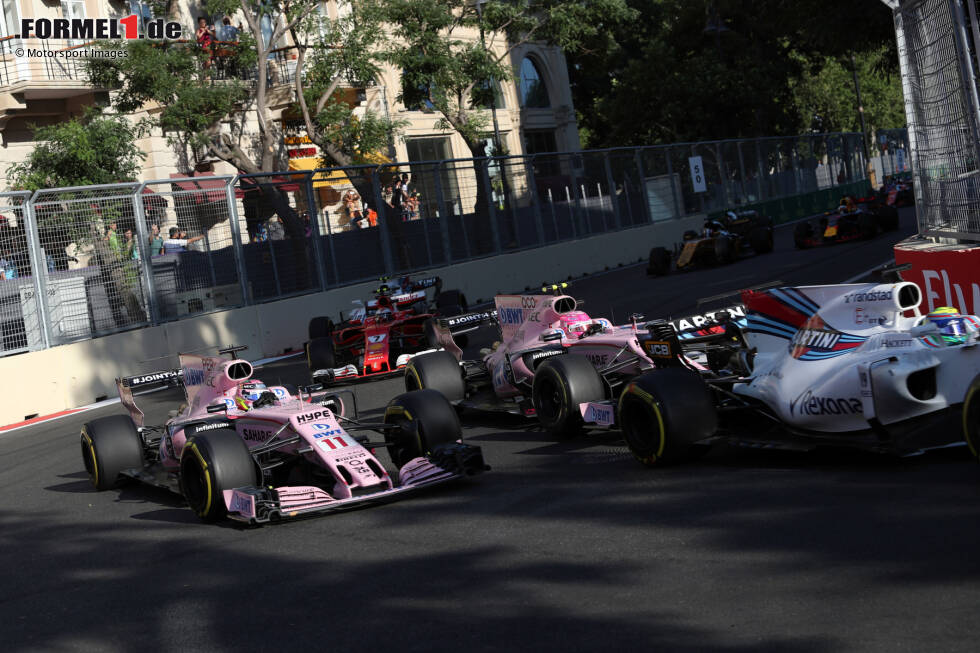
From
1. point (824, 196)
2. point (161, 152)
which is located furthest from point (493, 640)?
point (824, 196)

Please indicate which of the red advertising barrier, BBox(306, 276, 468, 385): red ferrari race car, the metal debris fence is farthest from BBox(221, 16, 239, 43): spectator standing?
the red advertising barrier

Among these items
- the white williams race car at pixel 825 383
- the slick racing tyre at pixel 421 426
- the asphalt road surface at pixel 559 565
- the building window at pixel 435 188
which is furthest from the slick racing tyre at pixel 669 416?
the building window at pixel 435 188

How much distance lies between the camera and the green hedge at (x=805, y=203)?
39812mm

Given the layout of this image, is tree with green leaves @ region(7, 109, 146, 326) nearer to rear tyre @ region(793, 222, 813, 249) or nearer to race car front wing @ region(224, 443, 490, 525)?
race car front wing @ region(224, 443, 490, 525)

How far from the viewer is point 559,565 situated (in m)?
5.21

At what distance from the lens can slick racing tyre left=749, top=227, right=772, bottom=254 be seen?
25030 millimetres

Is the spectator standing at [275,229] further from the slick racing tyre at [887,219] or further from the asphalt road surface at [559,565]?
the slick racing tyre at [887,219]

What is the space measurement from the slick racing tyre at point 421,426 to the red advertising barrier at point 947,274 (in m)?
3.65

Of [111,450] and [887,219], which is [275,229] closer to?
[111,450]

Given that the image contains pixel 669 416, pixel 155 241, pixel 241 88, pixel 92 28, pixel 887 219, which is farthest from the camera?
pixel 92 28

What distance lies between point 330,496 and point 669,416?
209cm

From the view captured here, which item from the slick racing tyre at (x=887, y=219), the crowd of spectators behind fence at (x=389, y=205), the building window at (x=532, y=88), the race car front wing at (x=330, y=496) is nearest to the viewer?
the race car front wing at (x=330, y=496)

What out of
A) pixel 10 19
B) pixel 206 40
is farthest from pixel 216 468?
pixel 10 19

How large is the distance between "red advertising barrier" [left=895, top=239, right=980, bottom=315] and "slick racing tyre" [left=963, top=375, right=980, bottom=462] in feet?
10.4
